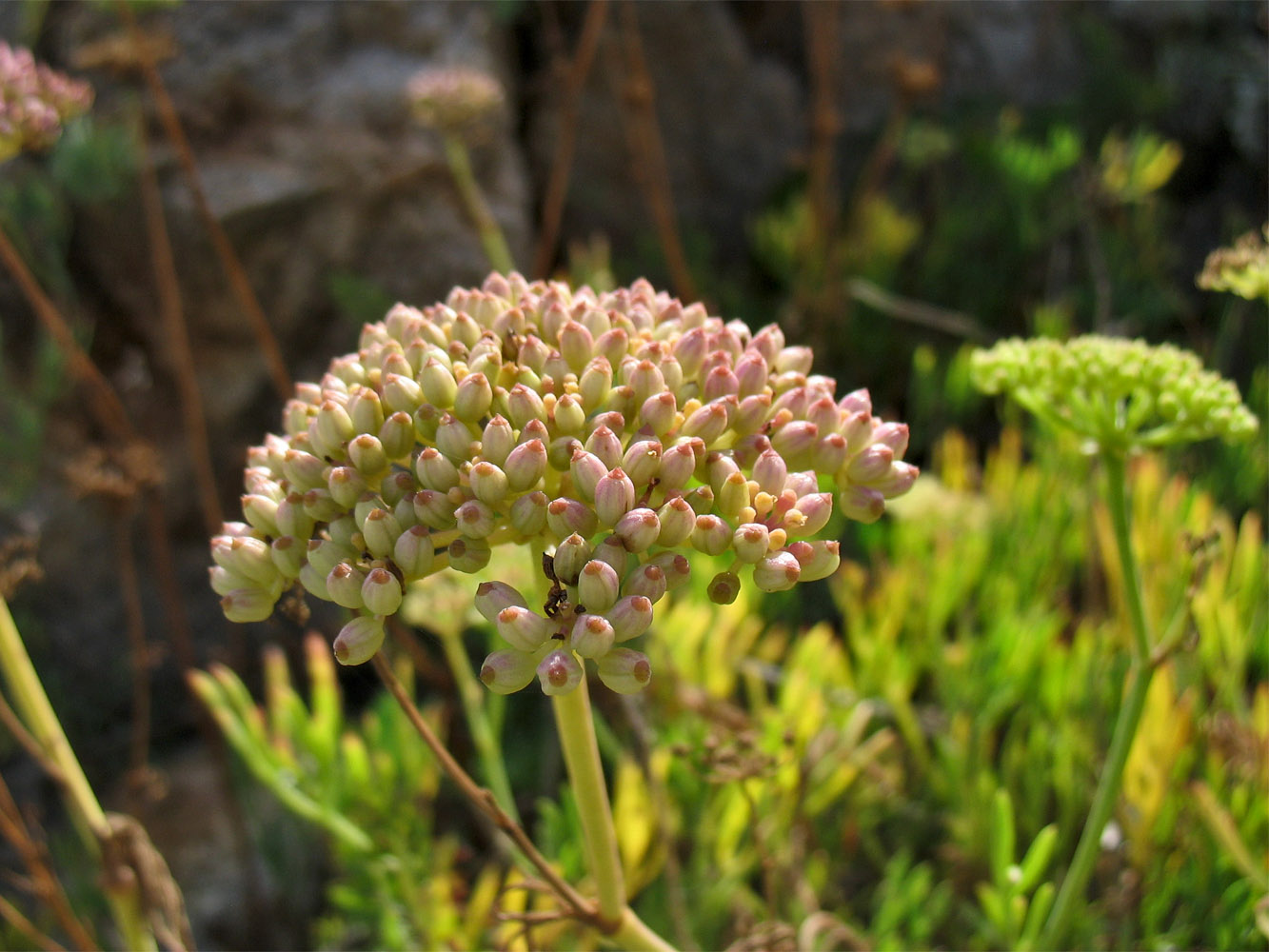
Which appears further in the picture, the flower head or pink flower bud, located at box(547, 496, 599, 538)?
the flower head

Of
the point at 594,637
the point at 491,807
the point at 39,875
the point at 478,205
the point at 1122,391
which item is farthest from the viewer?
the point at 478,205

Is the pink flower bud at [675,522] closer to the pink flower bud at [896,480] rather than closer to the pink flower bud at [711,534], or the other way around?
the pink flower bud at [711,534]

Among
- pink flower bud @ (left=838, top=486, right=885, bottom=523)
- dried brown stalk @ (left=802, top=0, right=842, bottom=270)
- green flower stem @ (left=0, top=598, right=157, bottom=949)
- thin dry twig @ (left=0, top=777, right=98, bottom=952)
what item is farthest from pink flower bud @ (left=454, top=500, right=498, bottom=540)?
dried brown stalk @ (left=802, top=0, right=842, bottom=270)

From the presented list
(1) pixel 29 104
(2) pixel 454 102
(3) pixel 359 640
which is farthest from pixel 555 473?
(2) pixel 454 102

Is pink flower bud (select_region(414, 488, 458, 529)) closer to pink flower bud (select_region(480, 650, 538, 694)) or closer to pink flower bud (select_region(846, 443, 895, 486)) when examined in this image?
pink flower bud (select_region(480, 650, 538, 694))

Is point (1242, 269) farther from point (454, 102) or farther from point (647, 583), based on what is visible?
point (454, 102)
